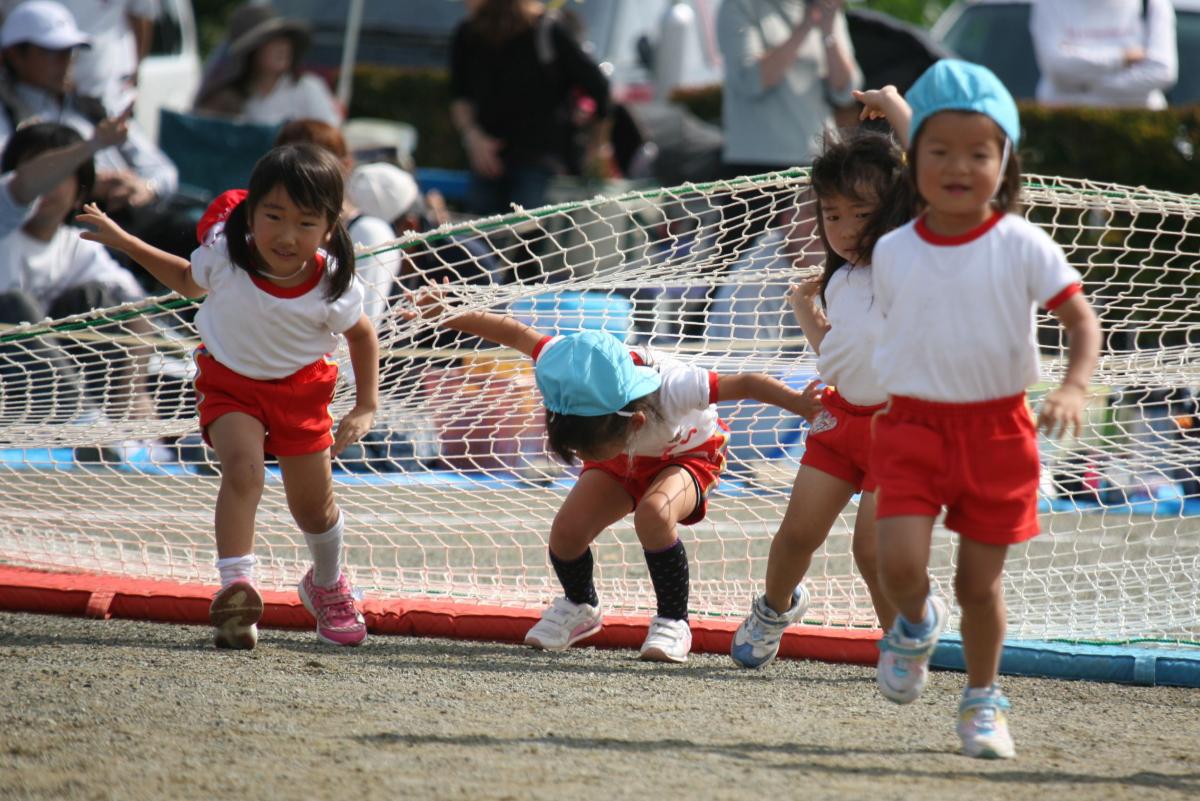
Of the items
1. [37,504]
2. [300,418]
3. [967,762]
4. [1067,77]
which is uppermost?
[1067,77]

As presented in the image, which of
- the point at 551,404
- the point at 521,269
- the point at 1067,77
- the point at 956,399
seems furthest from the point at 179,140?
the point at 956,399

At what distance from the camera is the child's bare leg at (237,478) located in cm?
389

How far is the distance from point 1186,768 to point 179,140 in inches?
288

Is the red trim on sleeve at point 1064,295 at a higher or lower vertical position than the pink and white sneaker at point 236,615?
higher

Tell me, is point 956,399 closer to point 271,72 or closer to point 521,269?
point 521,269

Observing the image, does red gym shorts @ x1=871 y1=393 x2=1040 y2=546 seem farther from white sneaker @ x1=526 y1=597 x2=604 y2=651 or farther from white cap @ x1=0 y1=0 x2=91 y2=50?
white cap @ x1=0 y1=0 x2=91 y2=50

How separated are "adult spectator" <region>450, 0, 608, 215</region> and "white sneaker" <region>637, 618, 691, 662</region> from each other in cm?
444

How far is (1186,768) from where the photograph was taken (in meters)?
3.10

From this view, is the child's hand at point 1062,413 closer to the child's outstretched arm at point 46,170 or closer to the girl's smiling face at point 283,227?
the girl's smiling face at point 283,227

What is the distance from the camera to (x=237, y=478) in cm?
388

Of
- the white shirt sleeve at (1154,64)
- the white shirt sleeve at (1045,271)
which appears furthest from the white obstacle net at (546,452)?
the white shirt sleeve at (1154,64)

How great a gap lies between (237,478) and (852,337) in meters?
1.55

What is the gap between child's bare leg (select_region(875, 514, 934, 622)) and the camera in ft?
10.0

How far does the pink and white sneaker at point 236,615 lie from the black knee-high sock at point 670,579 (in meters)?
1.04
